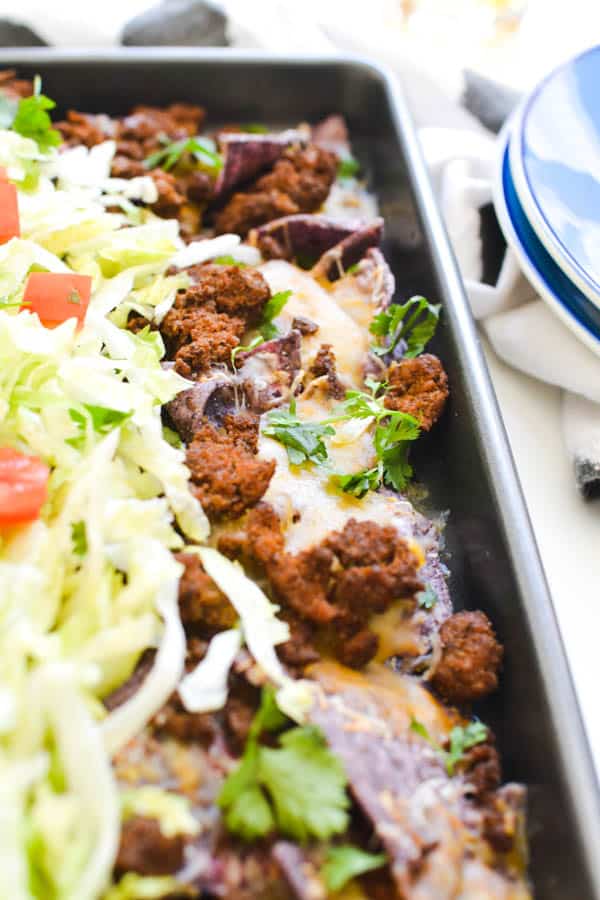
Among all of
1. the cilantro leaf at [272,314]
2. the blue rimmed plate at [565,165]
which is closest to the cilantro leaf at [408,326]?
the cilantro leaf at [272,314]

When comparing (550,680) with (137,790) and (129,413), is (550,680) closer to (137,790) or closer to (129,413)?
(137,790)

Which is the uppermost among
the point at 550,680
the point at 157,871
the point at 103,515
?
the point at 550,680

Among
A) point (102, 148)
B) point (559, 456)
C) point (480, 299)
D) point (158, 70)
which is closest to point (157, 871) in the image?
point (559, 456)

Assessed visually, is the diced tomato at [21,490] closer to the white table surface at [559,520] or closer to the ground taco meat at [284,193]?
the white table surface at [559,520]

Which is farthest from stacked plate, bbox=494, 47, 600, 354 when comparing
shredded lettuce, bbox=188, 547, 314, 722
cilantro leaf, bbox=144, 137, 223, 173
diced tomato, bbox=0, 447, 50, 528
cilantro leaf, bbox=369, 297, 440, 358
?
diced tomato, bbox=0, 447, 50, 528

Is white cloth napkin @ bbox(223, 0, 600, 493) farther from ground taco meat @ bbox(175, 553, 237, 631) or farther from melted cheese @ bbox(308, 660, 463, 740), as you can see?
ground taco meat @ bbox(175, 553, 237, 631)

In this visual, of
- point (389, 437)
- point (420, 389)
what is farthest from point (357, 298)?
point (389, 437)
